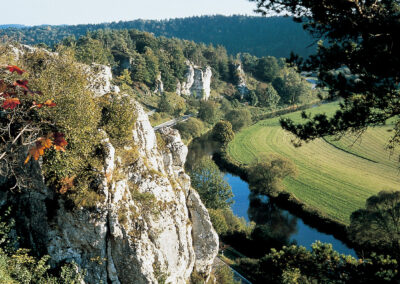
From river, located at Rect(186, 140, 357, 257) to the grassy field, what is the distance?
3.22 meters

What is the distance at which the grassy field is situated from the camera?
36.0 metres

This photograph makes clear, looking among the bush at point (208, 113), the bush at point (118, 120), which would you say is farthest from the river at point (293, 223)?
the bush at point (208, 113)

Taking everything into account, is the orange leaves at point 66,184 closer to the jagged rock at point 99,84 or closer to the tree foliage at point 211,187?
the jagged rock at point 99,84

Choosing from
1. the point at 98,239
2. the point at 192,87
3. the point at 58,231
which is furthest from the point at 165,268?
the point at 192,87

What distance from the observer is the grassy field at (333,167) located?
36000 millimetres

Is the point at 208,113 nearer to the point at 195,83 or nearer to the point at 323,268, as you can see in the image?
the point at 195,83

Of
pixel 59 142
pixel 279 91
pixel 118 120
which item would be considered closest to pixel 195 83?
pixel 279 91

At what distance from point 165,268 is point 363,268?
11482 millimetres

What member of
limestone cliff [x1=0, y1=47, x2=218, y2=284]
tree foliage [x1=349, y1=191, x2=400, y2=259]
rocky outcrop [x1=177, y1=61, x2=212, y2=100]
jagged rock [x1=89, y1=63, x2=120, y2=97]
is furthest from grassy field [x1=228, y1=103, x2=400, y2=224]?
rocky outcrop [x1=177, y1=61, x2=212, y2=100]

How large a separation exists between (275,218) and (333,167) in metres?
19.3

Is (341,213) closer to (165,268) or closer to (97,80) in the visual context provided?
(165,268)

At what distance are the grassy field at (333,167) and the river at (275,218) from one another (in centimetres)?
322

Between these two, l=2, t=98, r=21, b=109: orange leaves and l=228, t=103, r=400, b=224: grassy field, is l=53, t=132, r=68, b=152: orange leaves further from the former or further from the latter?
l=228, t=103, r=400, b=224: grassy field

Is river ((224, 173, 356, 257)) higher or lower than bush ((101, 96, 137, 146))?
lower
